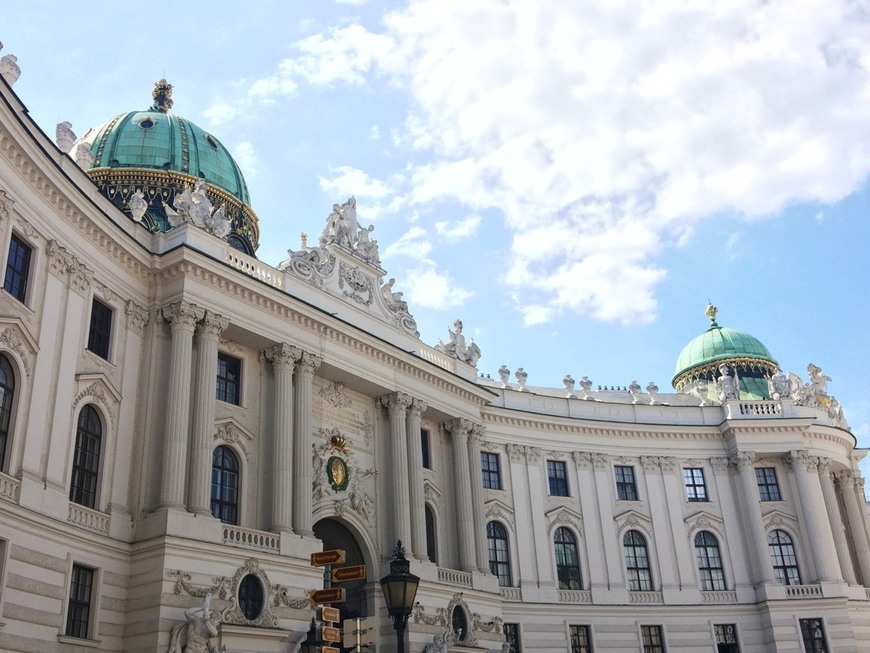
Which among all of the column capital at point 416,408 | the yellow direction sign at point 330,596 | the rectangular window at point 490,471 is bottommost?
the yellow direction sign at point 330,596

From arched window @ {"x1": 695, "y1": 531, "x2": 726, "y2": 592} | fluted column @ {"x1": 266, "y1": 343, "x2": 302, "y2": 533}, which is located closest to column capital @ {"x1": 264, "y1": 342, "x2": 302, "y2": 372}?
fluted column @ {"x1": 266, "y1": 343, "x2": 302, "y2": 533}

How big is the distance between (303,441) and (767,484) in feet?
92.9

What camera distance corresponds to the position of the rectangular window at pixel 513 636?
42303mm

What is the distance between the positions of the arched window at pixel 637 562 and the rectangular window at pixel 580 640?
11.7 feet

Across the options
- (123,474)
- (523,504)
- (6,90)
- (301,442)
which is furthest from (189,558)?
(523,504)

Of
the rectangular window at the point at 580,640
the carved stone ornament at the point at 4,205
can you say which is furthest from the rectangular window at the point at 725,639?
the carved stone ornament at the point at 4,205

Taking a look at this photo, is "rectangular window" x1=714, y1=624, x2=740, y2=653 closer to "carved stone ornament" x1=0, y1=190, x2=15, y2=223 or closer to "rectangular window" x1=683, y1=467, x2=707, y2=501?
"rectangular window" x1=683, y1=467, x2=707, y2=501

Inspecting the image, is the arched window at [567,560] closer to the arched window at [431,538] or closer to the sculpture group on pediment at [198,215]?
the arched window at [431,538]

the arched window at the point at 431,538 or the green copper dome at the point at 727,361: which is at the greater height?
the green copper dome at the point at 727,361

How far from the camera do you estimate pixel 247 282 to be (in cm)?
3288

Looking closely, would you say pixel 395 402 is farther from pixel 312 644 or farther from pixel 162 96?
pixel 162 96

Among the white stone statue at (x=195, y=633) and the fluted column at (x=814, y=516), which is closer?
the white stone statue at (x=195, y=633)

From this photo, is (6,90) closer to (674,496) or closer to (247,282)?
(247,282)

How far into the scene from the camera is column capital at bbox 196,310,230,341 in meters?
31.4
